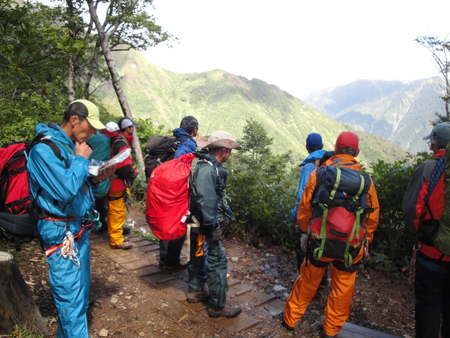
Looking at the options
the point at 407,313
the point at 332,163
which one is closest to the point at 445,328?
the point at 407,313

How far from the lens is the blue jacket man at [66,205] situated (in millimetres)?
2256

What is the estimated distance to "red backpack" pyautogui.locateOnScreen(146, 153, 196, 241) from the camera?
11.3 feet

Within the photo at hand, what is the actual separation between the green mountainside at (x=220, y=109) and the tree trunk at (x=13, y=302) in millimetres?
131816

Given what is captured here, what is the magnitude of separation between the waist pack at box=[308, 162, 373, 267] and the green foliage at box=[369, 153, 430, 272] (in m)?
2.04

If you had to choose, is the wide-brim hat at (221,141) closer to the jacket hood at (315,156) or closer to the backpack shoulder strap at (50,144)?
the jacket hood at (315,156)

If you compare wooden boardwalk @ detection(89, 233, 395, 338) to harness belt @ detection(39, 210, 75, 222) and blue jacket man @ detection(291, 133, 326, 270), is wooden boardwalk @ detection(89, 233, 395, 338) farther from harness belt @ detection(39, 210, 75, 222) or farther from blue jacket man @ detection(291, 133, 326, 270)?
harness belt @ detection(39, 210, 75, 222)

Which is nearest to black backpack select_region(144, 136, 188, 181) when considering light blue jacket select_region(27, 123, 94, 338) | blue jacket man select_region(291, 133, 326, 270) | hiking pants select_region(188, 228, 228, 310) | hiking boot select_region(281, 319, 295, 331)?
hiking pants select_region(188, 228, 228, 310)

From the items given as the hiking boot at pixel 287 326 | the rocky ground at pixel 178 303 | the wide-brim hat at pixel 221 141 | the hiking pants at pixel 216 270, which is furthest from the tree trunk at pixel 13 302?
the hiking boot at pixel 287 326

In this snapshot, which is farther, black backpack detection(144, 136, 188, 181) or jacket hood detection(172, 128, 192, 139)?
black backpack detection(144, 136, 188, 181)

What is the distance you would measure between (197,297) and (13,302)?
1894mm

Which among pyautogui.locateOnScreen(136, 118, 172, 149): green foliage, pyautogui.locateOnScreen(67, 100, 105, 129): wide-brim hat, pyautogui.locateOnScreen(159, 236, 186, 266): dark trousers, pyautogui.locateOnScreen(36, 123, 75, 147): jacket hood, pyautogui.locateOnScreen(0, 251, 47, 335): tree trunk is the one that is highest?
pyautogui.locateOnScreen(67, 100, 105, 129): wide-brim hat

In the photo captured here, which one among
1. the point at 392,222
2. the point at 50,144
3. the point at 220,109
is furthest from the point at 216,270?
the point at 220,109

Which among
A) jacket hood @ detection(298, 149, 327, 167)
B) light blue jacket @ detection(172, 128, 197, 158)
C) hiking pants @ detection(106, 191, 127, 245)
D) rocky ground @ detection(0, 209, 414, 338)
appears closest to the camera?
rocky ground @ detection(0, 209, 414, 338)

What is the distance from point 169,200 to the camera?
3449mm
